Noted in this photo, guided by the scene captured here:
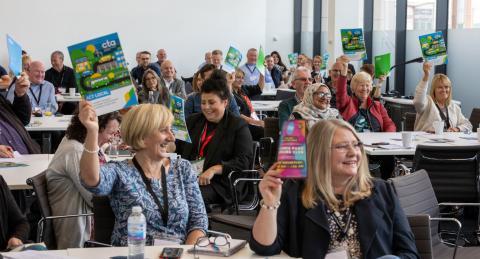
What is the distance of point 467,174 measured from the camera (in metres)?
5.45

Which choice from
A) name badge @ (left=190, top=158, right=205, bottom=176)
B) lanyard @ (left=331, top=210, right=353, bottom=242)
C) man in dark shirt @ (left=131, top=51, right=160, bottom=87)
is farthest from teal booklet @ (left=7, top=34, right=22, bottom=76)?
man in dark shirt @ (left=131, top=51, right=160, bottom=87)

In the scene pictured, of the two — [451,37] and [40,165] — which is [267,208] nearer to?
[40,165]

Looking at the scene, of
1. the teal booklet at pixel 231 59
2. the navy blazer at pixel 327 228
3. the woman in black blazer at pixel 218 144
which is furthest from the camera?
the teal booklet at pixel 231 59

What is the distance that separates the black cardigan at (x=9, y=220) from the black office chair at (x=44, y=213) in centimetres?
33

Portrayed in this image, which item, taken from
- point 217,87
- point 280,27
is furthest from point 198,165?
point 280,27

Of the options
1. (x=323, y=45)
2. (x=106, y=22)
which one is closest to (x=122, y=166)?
(x=106, y=22)

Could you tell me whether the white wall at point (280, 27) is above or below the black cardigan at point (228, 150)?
above

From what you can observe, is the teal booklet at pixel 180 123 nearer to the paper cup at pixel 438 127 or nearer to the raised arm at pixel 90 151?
the raised arm at pixel 90 151

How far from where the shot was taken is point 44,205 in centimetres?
402

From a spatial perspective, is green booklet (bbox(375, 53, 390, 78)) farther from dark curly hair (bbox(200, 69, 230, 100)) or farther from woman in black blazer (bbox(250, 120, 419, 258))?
woman in black blazer (bbox(250, 120, 419, 258))

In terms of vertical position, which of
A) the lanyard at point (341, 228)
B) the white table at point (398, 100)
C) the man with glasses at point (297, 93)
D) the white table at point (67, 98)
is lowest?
the white table at point (398, 100)

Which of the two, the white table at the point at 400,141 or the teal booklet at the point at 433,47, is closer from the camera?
the white table at the point at 400,141

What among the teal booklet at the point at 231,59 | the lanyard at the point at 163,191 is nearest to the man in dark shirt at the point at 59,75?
the teal booklet at the point at 231,59

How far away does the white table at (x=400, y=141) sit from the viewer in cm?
598
